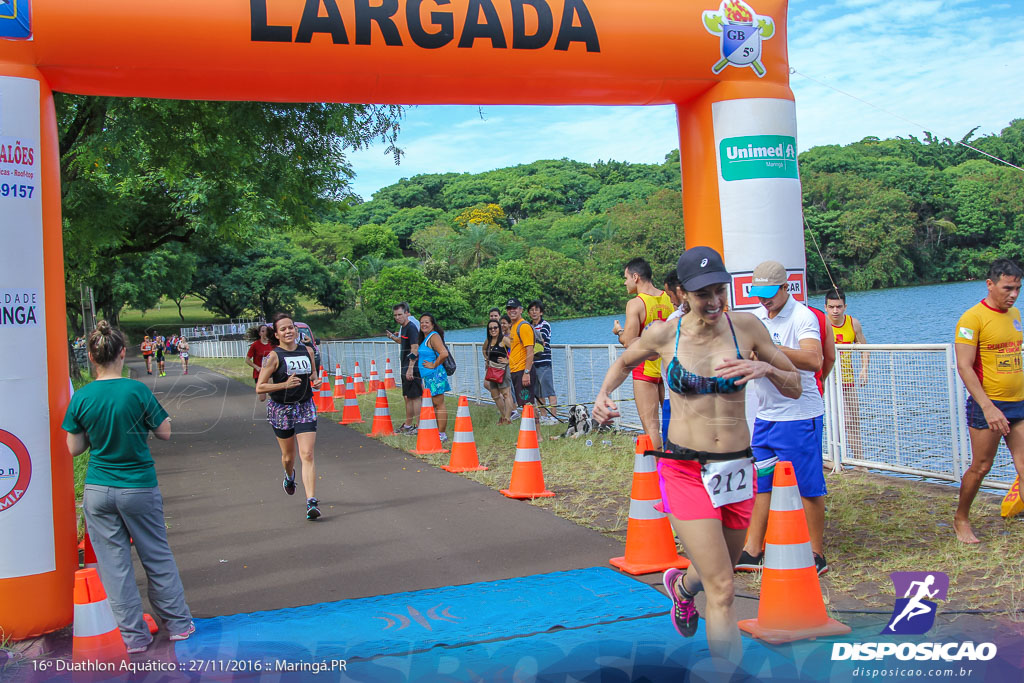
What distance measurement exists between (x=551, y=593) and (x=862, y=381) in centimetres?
497

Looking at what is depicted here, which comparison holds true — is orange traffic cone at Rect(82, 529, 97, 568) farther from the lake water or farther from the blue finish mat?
the lake water

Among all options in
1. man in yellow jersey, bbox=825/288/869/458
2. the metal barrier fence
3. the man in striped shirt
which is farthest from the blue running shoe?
the man in striped shirt

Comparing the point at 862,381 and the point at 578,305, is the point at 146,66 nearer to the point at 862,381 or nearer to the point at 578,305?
the point at 862,381

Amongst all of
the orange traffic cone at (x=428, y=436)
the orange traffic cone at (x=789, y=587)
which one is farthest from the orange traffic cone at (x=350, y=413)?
the orange traffic cone at (x=789, y=587)

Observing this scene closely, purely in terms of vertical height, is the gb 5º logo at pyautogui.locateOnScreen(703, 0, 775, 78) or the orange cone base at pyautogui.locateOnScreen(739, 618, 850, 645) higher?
the gb 5º logo at pyautogui.locateOnScreen(703, 0, 775, 78)

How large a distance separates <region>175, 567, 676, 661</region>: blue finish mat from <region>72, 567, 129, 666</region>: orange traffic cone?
404mm

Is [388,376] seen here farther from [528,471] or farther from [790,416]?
[790,416]

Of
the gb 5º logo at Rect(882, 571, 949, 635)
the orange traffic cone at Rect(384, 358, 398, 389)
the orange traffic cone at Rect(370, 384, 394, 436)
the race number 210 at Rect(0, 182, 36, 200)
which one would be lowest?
the gb 5º logo at Rect(882, 571, 949, 635)

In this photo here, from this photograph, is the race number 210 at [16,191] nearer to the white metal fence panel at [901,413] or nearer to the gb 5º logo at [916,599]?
the gb 5º logo at [916,599]

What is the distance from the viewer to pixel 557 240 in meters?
24.3

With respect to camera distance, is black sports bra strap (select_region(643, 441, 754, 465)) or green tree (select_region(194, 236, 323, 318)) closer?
black sports bra strap (select_region(643, 441, 754, 465))

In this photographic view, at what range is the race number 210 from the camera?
5.05 metres

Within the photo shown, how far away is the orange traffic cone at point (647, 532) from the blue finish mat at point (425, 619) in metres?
0.20

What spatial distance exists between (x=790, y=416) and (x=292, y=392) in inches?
180
